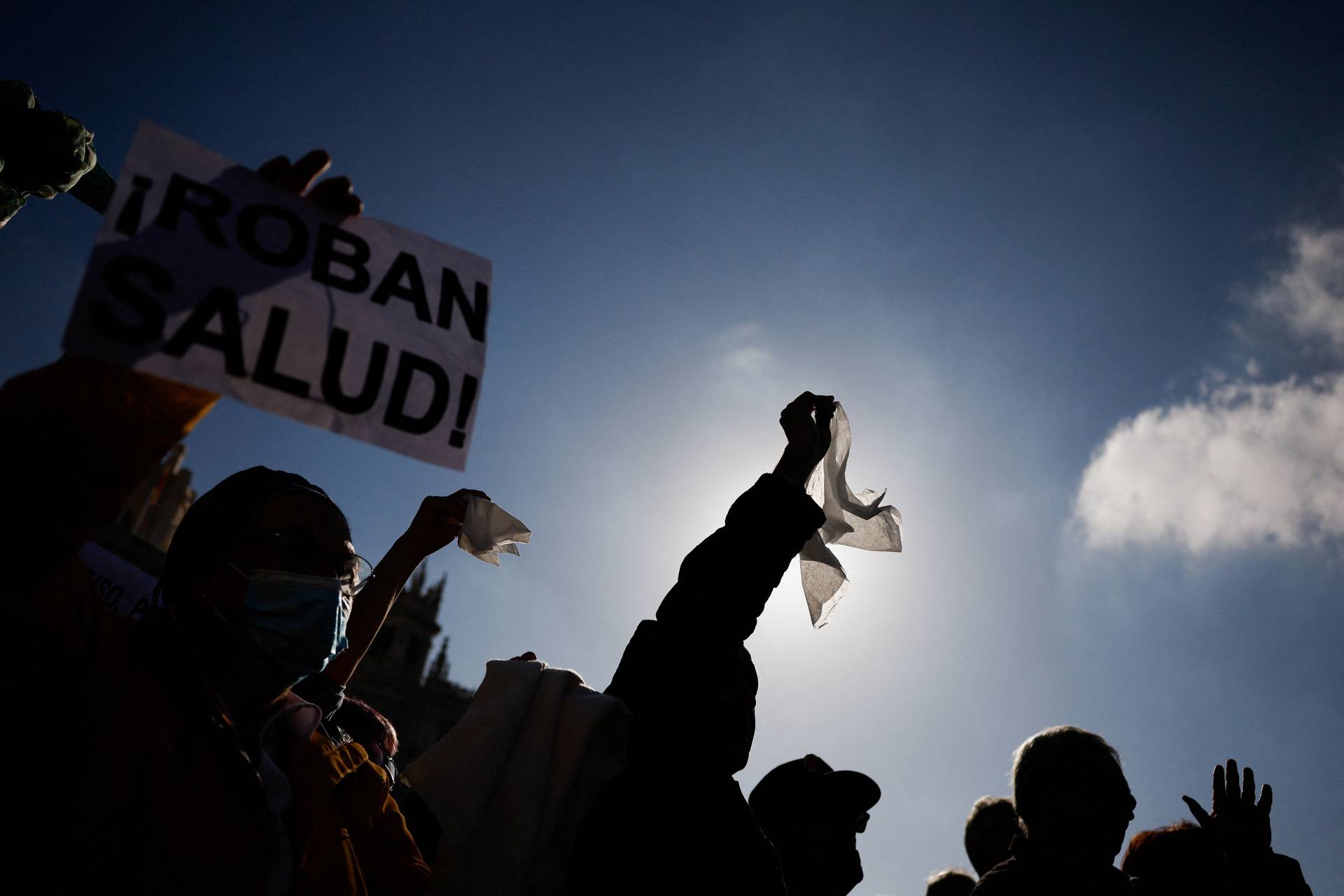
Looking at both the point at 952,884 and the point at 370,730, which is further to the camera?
the point at 952,884

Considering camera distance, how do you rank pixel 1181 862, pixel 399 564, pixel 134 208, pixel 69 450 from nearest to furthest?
pixel 69 450, pixel 134 208, pixel 399 564, pixel 1181 862

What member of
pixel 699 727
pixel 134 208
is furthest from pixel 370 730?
pixel 134 208

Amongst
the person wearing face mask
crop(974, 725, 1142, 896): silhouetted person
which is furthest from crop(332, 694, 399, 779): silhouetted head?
crop(974, 725, 1142, 896): silhouetted person

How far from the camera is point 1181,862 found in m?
3.23

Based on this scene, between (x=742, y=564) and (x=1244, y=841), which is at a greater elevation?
(x=742, y=564)

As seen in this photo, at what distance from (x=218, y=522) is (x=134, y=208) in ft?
2.84

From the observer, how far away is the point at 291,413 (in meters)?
1.53

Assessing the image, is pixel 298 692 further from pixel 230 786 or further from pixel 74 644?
pixel 74 644

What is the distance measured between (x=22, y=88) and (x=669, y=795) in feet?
13.3

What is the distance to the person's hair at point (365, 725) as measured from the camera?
8.54 feet

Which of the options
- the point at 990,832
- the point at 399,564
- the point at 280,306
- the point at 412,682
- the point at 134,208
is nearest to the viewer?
the point at 134,208

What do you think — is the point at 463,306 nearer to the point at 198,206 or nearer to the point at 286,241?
the point at 286,241

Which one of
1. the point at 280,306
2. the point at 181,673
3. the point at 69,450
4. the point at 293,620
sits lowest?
the point at 181,673

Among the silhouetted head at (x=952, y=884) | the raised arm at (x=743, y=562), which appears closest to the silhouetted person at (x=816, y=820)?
the raised arm at (x=743, y=562)
